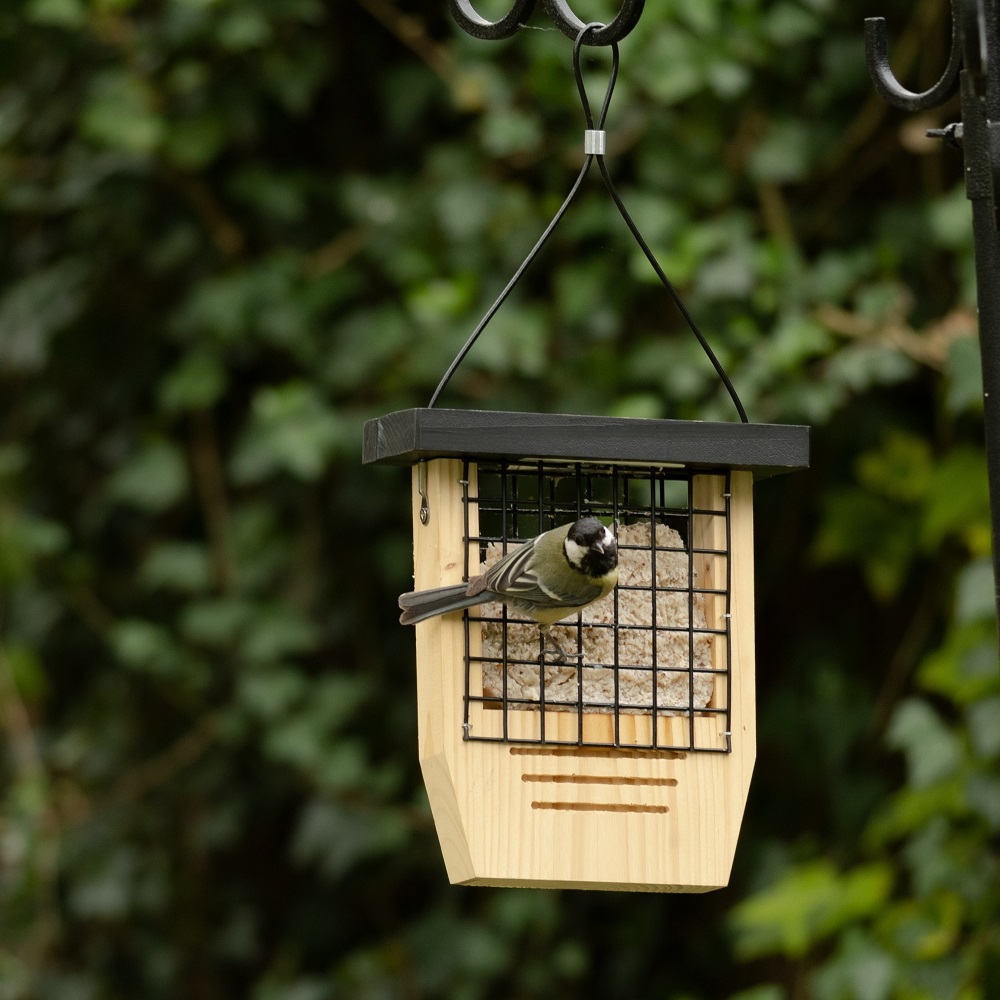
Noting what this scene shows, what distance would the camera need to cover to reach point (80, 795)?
5023 mm

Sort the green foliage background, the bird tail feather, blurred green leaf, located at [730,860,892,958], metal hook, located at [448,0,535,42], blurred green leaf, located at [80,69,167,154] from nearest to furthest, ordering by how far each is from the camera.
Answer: metal hook, located at [448,0,535,42] < the bird tail feather < blurred green leaf, located at [730,860,892,958] < the green foliage background < blurred green leaf, located at [80,69,167,154]

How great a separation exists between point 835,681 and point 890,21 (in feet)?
5.76

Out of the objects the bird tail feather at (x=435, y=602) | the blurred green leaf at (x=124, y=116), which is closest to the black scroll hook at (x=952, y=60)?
the bird tail feather at (x=435, y=602)

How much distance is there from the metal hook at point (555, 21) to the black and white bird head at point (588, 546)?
0.62 meters

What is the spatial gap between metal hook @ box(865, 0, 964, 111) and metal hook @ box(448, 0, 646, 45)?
320 millimetres

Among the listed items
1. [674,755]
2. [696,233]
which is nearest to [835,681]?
[696,233]

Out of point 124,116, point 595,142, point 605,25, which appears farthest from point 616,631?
point 124,116

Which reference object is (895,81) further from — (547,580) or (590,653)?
(590,653)

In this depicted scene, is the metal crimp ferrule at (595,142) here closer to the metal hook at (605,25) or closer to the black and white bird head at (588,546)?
the metal hook at (605,25)

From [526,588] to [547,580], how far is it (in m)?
0.03

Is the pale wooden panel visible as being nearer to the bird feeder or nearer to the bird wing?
the bird feeder

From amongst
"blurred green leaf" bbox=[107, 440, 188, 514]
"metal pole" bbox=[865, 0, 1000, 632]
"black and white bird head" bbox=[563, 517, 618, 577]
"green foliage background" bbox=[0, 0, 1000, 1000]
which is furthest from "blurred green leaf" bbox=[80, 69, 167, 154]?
"metal pole" bbox=[865, 0, 1000, 632]

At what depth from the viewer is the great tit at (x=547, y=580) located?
229cm

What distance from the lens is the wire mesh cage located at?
2449 mm
